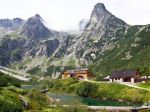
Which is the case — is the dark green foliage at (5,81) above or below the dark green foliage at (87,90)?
above

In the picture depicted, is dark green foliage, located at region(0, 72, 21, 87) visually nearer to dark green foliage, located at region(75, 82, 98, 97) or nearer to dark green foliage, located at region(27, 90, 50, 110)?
dark green foliage, located at region(27, 90, 50, 110)

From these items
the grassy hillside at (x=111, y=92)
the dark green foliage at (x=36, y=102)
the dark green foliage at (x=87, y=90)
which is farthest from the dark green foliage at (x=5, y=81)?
the dark green foliage at (x=87, y=90)

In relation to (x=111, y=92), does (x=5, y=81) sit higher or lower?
higher

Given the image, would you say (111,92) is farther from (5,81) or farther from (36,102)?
(36,102)

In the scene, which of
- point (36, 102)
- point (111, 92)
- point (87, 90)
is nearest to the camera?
point (36, 102)

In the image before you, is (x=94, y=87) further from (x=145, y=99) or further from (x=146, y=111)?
(x=146, y=111)

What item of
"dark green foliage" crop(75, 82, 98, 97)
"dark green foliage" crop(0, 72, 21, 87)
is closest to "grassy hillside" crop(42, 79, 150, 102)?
"dark green foliage" crop(75, 82, 98, 97)

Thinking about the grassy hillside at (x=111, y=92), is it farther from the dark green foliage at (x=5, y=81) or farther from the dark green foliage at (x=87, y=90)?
the dark green foliage at (x=5, y=81)

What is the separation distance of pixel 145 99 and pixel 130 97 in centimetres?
1109

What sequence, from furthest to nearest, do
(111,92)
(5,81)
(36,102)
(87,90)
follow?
(87,90) → (111,92) → (5,81) → (36,102)

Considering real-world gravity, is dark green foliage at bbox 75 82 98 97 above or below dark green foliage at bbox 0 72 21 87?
below

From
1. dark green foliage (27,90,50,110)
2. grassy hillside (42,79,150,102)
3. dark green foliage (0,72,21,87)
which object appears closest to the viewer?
dark green foliage (27,90,50,110)

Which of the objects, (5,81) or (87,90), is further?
(87,90)

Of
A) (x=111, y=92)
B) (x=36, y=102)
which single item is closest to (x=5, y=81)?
(x=36, y=102)
